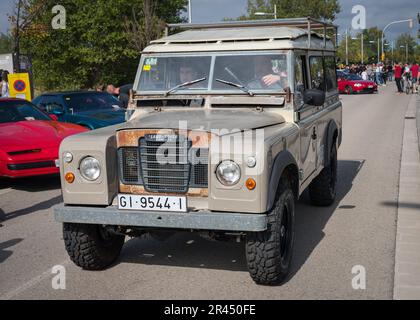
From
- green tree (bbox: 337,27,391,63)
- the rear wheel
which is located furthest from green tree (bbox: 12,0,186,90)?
green tree (bbox: 337,27,391,63)

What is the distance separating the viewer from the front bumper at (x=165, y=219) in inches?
170

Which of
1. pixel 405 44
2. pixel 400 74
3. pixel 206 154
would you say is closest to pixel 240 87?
pixel 206 154

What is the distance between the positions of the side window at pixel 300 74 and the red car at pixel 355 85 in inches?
1132

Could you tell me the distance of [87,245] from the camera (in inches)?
199

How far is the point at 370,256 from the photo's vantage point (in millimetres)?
5516

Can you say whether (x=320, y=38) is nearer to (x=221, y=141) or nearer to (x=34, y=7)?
(x=221, y=141)

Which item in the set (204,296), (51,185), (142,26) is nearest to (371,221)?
(204,296)

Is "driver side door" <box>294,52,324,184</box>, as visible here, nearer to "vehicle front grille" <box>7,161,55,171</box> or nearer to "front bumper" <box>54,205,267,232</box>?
"front bumper" <box>54,205,267,232</box>

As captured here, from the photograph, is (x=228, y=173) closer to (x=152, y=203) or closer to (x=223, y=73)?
(x=152, y=203)

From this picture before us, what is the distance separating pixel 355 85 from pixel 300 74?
2956 cm

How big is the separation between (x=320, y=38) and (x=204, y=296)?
4.66 meters

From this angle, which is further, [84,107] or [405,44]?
[405,44]

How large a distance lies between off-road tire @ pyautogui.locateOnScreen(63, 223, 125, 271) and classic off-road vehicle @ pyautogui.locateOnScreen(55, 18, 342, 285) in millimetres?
10

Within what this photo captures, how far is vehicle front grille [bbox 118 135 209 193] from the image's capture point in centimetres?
462
